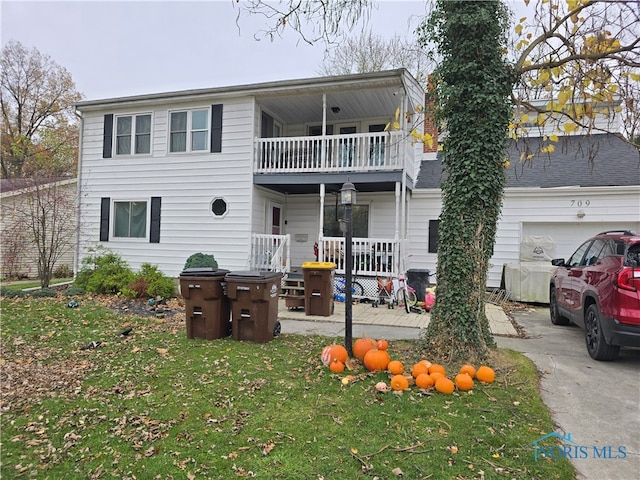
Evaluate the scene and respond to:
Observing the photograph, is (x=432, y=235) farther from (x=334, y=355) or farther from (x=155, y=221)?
(x=155, y=221)

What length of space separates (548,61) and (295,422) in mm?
4968

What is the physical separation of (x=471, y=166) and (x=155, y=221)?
31.6 ft

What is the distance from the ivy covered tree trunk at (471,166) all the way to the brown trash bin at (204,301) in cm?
309

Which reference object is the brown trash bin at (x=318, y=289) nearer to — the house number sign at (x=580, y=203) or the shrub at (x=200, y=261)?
the shrub at (x=200, y=261)

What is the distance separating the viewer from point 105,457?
8.70 ft

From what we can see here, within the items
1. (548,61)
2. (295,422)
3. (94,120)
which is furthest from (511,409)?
(94,120)

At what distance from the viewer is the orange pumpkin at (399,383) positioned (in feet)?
12.2

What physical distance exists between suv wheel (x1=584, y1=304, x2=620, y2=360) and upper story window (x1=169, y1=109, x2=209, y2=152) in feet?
32.2

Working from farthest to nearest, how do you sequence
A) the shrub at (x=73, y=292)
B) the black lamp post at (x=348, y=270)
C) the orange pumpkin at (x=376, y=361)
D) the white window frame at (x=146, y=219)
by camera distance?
the white window frame at (x=146, y=219) → the shrub at (x=73, y=292) → the black lamp post at (x=348, y=270) → the orange pumpkin at (x=376, y=361)

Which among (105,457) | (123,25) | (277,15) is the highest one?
(123,25)

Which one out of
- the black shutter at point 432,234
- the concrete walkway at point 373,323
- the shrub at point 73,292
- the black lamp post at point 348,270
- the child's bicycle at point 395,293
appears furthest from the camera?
the black shutter at point 432,234

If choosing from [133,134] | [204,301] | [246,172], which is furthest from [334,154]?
[133,134]

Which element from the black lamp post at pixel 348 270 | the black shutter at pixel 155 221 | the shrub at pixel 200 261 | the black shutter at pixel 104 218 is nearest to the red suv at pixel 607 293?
the black lamp post at pixel 348 270

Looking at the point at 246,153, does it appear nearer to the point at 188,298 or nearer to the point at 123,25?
the point at 123,25
